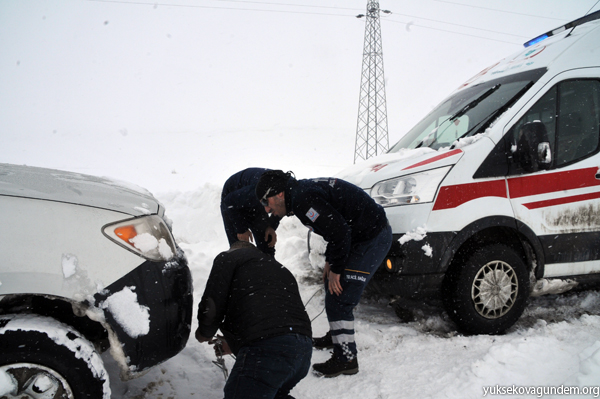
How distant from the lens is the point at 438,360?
2811 mm

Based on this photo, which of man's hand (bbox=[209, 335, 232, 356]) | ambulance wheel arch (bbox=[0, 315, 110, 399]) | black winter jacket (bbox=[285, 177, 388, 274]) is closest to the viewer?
ambulance wheel arch (bbox=[0, 315, 110, 399])

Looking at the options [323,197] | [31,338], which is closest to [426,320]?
[323,197]

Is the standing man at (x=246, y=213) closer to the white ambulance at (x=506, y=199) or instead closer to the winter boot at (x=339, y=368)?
the white ambulance at (x=506, y=199)

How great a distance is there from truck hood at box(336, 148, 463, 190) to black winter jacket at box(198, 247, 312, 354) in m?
1.46

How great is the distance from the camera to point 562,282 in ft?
10.8

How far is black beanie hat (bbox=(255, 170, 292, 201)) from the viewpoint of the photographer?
265cm

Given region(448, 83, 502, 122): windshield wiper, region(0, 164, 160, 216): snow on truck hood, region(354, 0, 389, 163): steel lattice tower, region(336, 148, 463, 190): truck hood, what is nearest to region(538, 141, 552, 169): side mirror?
region(336, 148, 463, 190): truck hood

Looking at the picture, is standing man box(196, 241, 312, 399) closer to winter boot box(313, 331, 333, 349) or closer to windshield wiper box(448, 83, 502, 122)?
winter boot box(313, 331, 333, 349)

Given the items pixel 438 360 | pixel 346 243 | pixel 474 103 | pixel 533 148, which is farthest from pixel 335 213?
pixel 474 103

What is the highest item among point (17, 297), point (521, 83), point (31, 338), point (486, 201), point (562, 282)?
point (521, 83)

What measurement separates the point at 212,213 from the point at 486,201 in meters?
4.51

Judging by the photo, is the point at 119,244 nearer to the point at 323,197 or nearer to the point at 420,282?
the point at 323,197

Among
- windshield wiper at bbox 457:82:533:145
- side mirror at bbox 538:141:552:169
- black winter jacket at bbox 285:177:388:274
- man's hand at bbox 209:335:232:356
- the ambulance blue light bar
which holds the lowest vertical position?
man's hand at bbox 209:335:232:356

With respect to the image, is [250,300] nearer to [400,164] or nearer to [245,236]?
[245,236]
